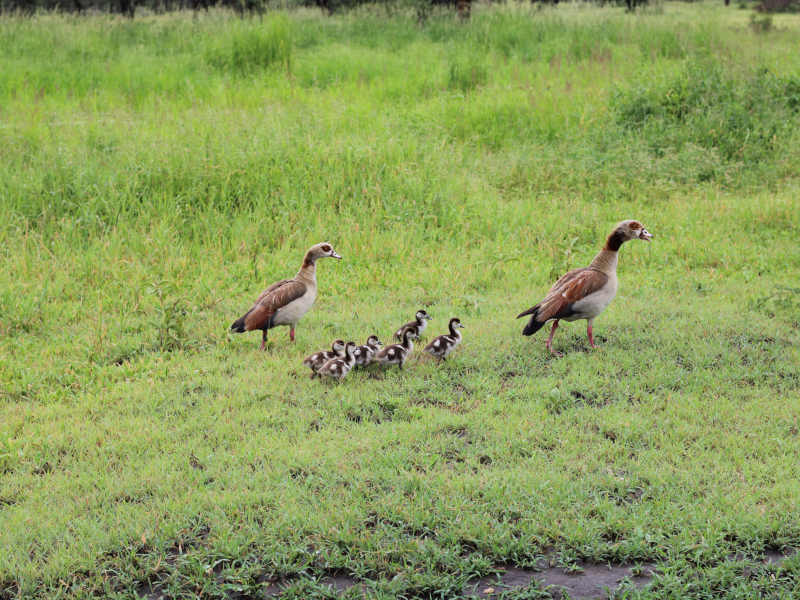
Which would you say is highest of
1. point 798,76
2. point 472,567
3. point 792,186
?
point 798,76

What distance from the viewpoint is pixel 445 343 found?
8.12m

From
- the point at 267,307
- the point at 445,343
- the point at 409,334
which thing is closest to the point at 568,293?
the point at 445,343

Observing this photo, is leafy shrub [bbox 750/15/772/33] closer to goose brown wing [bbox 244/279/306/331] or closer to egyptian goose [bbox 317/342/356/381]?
goose brown wing [bbox 244/279/306/331]

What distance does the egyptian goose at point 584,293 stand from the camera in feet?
26.8

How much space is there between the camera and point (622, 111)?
1636 cm

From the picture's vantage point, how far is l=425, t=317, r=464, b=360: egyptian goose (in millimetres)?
8117

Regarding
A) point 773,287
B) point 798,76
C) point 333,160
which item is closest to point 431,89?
point 333,160

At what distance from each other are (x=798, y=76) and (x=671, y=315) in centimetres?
1059

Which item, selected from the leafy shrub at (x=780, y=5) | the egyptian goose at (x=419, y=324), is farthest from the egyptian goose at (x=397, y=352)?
the leafy shrub at (x=780, y=5)

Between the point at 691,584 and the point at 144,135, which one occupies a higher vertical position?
the point at 144,135

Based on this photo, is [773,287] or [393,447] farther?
[773,287]

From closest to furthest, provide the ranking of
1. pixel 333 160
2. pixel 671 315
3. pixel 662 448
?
pixel 662 448, pixel 671 315, pixel 333 160

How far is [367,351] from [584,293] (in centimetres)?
223

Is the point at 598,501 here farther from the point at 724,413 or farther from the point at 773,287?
the point at 773,287
